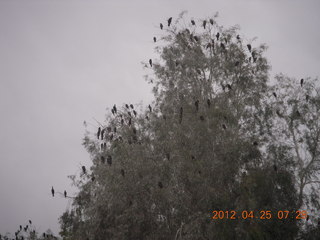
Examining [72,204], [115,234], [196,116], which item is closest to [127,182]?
[115,234]

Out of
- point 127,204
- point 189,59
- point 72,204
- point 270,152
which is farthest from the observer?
point 189,59

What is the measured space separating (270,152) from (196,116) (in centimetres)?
383

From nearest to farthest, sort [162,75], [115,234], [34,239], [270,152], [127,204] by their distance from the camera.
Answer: [115,234] < [127,204] < [34,239] < [270,152] < [162,75]

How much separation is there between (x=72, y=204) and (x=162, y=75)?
8.85m

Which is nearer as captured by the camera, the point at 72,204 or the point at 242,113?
the point at 72,204

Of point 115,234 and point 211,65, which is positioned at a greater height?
point 211,65

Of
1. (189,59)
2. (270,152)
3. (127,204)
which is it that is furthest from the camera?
(189,59)

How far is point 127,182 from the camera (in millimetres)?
8109

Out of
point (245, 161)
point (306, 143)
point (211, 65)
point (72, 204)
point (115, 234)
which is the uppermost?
point (211, 65)

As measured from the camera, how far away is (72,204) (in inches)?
376

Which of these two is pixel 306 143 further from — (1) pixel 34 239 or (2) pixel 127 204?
(1) pixel 34 239

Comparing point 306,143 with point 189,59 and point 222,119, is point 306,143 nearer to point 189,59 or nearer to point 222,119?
point 222,119

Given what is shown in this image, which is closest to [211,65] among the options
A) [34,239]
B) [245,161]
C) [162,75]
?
[162,75]

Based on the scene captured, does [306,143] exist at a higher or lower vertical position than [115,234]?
higher
